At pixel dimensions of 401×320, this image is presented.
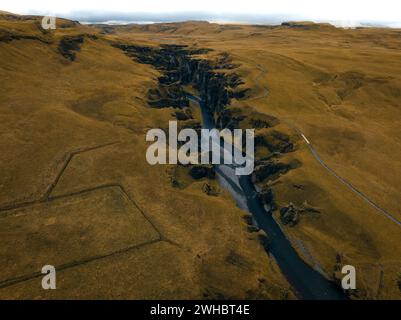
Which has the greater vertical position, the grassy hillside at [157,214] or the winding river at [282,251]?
the grassy hillside at [157,214]

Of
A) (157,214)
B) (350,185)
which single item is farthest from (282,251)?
(157,214)

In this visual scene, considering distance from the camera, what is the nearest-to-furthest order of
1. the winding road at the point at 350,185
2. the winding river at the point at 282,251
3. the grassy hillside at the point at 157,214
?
the grassy hillside at the point at 157,214, the winding river at the point at 282,251, the winding road at the point at 350,185

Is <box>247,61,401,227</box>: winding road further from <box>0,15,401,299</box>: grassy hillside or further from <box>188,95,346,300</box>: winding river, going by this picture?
<box>188,95,346,300</box>: winding river

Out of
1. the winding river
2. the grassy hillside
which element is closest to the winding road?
the grassy hillside

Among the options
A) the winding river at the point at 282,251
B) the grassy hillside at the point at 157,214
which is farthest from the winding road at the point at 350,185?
the winding river at the point at 282,251

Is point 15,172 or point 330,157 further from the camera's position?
point 330,157

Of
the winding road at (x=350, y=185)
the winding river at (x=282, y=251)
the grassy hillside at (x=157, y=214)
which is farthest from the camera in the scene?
the winding road at (x=350, y=185)

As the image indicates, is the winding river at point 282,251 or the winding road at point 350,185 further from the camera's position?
the winding road at point 350,185

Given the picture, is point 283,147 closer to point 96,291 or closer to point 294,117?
point 294,117

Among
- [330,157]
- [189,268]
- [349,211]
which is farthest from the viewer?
[330,157]

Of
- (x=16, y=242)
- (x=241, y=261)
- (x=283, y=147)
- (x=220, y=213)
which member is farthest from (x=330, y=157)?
(x=16, y=242)

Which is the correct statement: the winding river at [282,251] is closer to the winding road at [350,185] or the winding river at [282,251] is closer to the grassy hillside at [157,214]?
the grassy hillside at [157,214]
